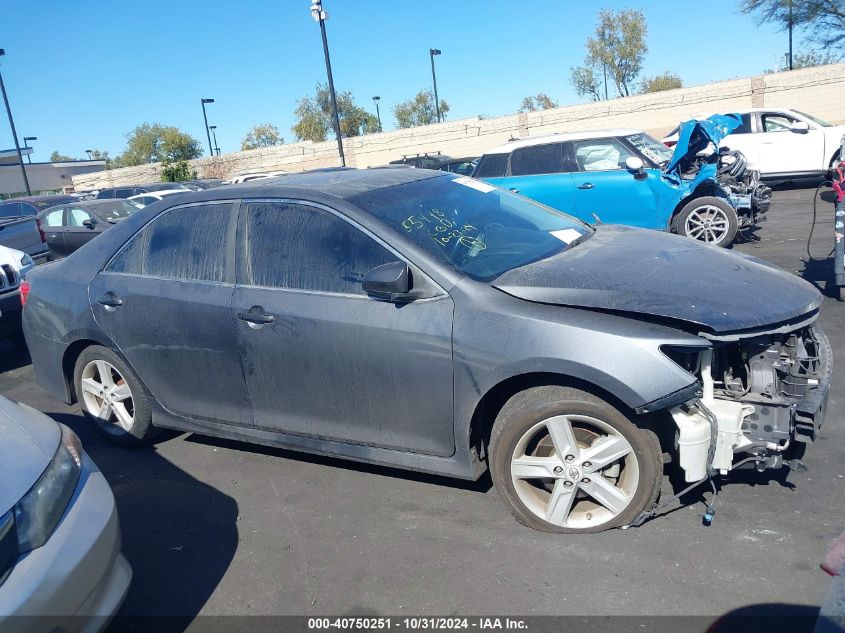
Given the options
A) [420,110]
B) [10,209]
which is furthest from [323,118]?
[10,209]

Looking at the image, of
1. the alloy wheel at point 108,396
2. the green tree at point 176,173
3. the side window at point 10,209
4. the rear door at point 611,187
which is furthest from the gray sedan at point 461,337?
the green tree at point 176,173

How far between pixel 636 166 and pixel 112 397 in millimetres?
6770

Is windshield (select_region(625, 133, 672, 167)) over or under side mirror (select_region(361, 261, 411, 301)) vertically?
over

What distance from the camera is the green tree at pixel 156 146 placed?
4994cm

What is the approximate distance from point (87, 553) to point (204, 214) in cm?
220

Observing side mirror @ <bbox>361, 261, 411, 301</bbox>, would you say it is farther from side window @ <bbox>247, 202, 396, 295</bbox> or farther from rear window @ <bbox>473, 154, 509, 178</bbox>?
rear window @ <bbox>473, 154, 509, 178</bbox>

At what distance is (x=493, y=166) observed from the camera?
10.1 m

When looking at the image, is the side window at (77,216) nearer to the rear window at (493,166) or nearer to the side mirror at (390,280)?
the rear window at (493,166)

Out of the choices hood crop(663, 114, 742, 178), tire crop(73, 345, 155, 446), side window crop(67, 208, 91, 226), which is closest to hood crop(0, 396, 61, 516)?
tire crop(73, 345, 155, 446)

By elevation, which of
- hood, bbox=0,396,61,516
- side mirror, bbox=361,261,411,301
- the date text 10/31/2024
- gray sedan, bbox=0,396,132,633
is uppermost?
side mirror, bbox=361,261,411,301

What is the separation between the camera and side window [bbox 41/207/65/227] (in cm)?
1355

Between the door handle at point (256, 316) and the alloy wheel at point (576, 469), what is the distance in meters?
1.49

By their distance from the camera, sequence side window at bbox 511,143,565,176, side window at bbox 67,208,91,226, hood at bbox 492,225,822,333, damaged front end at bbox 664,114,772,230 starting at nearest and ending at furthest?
hood at bbox 492,225,822,333
damaged front end at bbox 664,114,772,230
side window at bbox 511,143,565,176
side window at bbox 67,208,91,226

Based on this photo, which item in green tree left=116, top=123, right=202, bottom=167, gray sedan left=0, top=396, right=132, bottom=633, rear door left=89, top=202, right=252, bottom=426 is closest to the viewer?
gray sedan left=0, top=396, right=132, bottom=633
